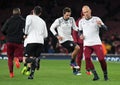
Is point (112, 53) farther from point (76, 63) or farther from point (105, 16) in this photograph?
point (76, 63)

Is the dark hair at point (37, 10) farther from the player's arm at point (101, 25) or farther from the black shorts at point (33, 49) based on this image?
the player's arm at point (101, 25)

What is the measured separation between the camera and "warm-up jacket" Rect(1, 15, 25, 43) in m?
16.2

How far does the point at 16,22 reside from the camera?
53.6 ft

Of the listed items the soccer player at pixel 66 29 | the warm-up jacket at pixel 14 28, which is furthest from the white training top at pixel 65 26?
the warm-up jacket at pixel 14 28

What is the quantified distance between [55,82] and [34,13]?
2369mm

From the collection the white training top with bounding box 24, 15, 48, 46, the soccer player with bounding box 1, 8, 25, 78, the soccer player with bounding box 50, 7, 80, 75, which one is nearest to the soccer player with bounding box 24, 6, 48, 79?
the white training top with bounding box 24, 15, 48, 46

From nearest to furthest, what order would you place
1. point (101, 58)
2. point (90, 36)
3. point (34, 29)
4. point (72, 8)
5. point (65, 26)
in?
1. point (101, 58)
2. point (90, 36)
3. point (34, 29)
4. point (65, 26)
5. point (72, 8)

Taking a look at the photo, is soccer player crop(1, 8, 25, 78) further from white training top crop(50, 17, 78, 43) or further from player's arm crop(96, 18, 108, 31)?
player's arm crop(96, 18, 108, 31)

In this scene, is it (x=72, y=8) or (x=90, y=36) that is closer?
(x=90, y=36)

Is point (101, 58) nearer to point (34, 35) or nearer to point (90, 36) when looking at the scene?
point (90, 36)

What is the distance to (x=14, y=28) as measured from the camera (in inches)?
642

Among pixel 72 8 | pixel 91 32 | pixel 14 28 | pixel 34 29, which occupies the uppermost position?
pixel 72 8

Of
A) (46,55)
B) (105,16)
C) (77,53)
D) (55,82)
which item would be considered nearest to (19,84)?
(55,82)

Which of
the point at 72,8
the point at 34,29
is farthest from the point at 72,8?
the point at 34,29
